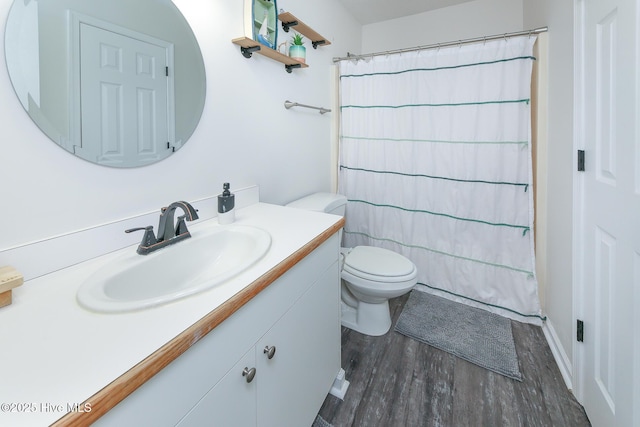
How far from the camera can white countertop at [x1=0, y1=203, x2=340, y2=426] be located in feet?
1.35

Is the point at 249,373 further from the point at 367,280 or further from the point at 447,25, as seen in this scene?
the point at 447,25

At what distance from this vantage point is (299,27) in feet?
5.85

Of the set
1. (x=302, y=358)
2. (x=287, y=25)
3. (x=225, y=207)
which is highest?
(x=287, y=25)

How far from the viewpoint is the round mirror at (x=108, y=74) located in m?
0.78

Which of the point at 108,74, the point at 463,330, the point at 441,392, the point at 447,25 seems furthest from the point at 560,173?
the point at 108,74

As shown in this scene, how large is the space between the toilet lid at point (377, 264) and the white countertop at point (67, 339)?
994 millimetres

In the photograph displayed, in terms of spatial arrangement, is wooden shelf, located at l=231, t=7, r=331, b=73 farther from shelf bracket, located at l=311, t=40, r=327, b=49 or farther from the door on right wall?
the door on right wall

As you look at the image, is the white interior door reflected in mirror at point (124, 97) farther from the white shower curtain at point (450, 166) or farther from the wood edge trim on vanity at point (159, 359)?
the white shower curtain at point (450, 166)

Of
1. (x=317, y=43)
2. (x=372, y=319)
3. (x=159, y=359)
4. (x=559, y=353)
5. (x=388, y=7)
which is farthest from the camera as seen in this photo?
(x=388, y=7)

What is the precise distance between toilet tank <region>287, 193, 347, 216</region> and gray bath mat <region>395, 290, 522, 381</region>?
0.86 meters

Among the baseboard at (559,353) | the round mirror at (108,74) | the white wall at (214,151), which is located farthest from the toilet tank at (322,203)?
the baseboard at (559,353)

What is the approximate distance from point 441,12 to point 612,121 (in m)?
2.01

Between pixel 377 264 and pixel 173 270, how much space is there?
1169 mm

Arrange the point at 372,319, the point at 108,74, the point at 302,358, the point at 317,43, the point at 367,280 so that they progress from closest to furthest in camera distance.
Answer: the point at 108,74
the point at 302,358
the point at 367,280
the point at 372,319
the point at 317,43
